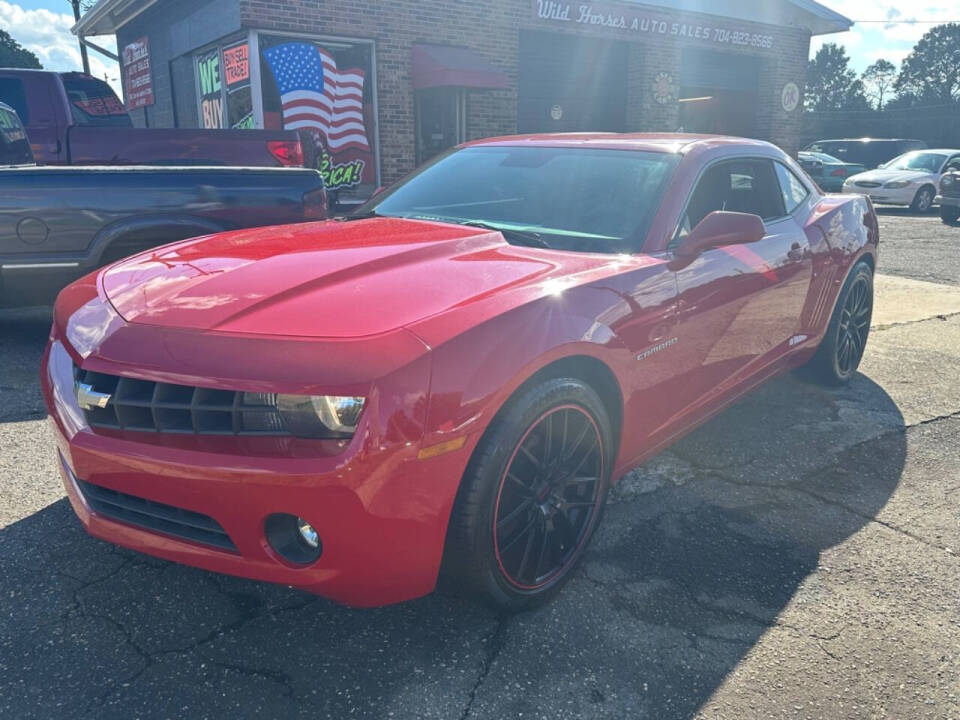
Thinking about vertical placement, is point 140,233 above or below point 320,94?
below

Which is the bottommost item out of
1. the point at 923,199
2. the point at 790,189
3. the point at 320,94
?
the point at 923,199

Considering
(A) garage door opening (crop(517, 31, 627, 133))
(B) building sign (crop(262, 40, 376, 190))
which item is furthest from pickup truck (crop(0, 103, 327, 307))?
(A) garage door opening (crop(517, 31, 627, 133))

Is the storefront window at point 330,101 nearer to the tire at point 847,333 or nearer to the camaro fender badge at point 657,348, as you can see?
the tire at point 847,333

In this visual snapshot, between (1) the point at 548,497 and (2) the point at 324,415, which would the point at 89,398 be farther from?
(1) the point at 548,497

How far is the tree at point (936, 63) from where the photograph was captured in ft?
282

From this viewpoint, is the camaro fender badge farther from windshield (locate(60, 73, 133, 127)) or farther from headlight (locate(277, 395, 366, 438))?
windshield (locate(60, 73, 133, 127))

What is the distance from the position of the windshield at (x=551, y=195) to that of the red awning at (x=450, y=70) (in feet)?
29.6

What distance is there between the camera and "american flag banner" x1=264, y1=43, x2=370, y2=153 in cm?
1172

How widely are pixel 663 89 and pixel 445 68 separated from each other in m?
6.06

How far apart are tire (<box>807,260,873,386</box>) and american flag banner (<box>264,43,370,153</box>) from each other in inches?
366

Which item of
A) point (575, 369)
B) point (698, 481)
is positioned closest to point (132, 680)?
point (575, 369)

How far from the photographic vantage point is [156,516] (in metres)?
2.22

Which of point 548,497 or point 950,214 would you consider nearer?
point 548,497

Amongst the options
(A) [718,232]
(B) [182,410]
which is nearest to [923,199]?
(A) [718,232]
